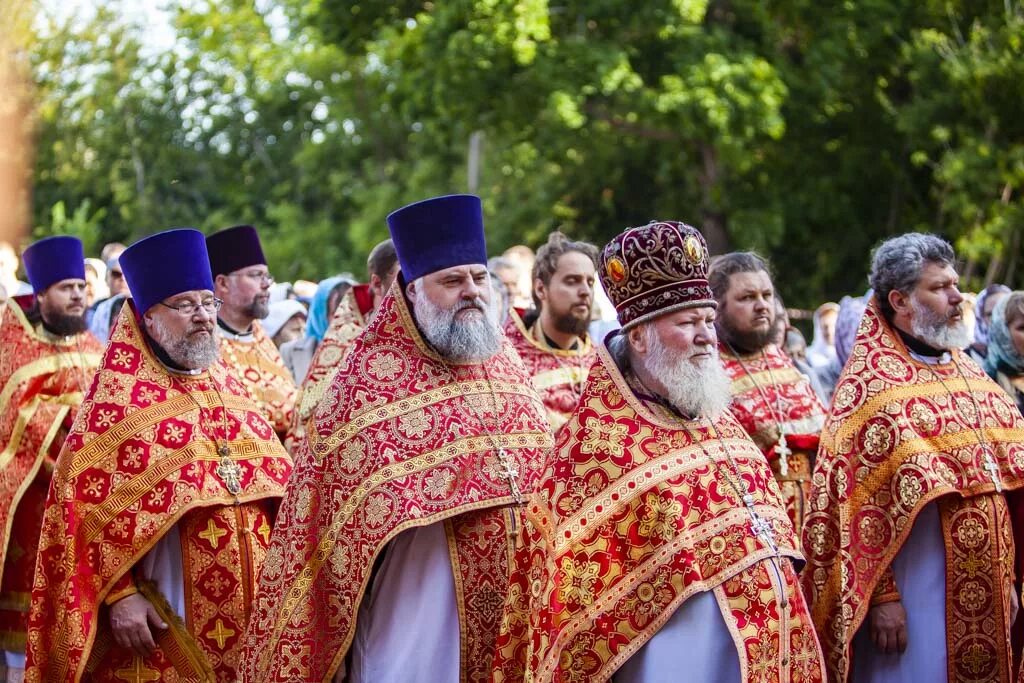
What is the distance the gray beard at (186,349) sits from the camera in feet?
22.0

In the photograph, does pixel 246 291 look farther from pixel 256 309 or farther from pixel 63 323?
pixel 63 323

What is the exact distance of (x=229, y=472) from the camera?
22.0ft

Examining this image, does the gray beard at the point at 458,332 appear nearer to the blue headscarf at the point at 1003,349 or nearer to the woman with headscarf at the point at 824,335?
the blue headscarf at the point at 1003,349

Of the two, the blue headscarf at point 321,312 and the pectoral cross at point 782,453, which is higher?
the blue headscarf at point 321,312

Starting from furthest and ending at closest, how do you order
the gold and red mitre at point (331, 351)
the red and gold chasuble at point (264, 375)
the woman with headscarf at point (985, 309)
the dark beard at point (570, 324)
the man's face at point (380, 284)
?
the woman with headscarf at point (985, 309) < the red and gold chasuble at point (264, 375) < the dark beard at point (570, 324) < the man's face at point (380, 284) < the gold and red mitre at point (331, 351)

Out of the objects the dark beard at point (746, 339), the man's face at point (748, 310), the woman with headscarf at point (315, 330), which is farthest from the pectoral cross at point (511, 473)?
the woman with headscarf at point (315, 330)

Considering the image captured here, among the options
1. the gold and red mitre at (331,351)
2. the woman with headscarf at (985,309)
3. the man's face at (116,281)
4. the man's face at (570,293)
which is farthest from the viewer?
the man's face at (116,281)

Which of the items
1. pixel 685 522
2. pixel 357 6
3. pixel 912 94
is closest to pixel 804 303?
pixel 912 94

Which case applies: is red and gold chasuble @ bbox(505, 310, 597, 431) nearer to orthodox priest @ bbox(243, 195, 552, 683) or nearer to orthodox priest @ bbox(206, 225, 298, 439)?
orthodox priest @ bbox(206, 225, 298, 439)

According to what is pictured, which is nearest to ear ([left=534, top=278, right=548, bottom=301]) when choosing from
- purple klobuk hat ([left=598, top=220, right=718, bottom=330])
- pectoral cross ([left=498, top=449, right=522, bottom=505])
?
pectoral cross ([left=498, top=449, right=522, bottom=505])

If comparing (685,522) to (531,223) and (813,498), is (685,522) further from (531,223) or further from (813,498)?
(531,223)

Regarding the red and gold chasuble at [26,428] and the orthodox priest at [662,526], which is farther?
the red and gold chasuble at [26,428]

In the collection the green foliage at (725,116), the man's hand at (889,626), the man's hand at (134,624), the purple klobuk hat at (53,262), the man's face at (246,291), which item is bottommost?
the man's hand at (889,626)

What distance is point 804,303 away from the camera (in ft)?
78.7
